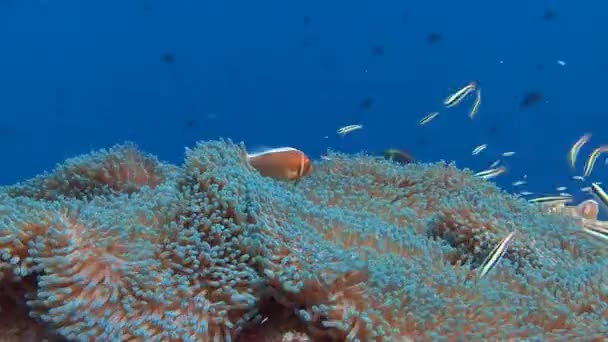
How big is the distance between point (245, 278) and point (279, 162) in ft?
4.42

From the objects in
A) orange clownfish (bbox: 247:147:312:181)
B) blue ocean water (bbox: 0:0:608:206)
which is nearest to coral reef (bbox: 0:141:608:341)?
orange clownfish (bbox: 247:147:312:181)

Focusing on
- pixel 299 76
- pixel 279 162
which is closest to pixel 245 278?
pixel 279 162

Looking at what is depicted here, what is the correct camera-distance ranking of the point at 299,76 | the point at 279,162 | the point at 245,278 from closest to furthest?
the point at 245,278 → the point at 279,162 → the point at 299,76

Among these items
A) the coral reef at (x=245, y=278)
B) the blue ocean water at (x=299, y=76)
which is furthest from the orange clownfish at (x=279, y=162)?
the blue ocean water at (x=299, y=76)

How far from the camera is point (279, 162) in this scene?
3.06 metres

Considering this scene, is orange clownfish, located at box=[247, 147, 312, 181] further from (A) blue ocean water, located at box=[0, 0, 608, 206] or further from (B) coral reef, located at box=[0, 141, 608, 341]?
(A) blue ocean water, located at box=[0, 0, 608, 206]

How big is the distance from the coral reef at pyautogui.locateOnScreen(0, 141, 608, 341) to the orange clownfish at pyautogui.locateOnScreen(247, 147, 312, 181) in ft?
2.54

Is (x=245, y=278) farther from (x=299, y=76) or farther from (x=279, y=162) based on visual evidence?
(x=299, y=76)

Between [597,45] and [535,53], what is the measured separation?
4832 millimetres

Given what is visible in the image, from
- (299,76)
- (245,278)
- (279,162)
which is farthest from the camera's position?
(299,76)

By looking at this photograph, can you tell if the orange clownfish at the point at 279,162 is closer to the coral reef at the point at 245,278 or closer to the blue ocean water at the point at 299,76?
the coral reef at the point at 245,278

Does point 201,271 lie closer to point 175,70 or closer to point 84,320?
point 84,320

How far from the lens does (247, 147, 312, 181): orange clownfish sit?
10.0ft

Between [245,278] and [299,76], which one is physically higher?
[299,76]
